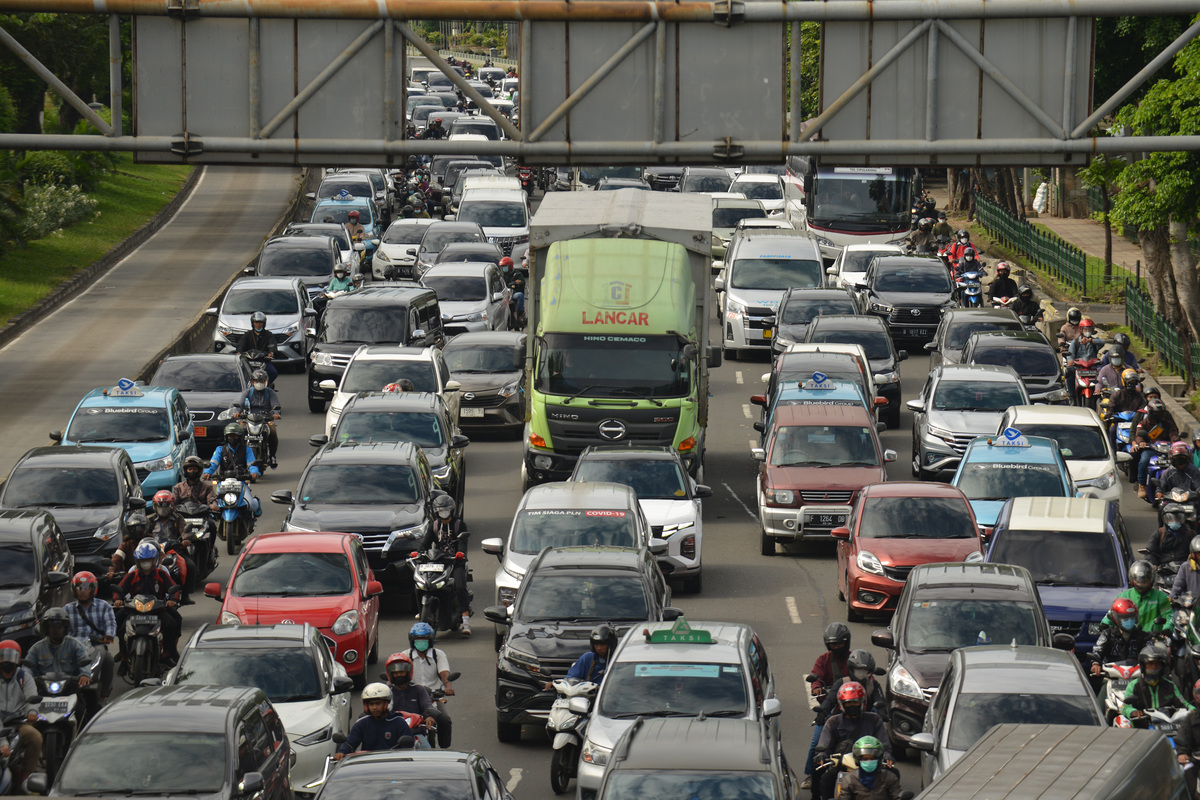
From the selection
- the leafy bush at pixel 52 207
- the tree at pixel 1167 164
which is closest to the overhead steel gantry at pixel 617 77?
the tree at pixel 1167 164

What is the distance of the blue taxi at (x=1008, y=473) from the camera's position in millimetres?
25000

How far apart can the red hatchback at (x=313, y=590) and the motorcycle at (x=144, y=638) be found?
627 mm

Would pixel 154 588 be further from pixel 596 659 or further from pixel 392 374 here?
pixel 392 374

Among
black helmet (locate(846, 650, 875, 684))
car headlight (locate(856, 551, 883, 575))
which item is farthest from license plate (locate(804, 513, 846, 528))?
black helmet (locate(846, 650, 875, 684))

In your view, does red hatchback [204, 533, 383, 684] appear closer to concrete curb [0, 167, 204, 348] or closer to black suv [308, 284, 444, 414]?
black suv [308, 284, 444, 414]

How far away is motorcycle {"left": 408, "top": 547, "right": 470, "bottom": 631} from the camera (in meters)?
21.9

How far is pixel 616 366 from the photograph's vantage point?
2823 centimetres

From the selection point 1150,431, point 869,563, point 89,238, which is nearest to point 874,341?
point 1150,431

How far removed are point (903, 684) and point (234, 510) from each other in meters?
11.4

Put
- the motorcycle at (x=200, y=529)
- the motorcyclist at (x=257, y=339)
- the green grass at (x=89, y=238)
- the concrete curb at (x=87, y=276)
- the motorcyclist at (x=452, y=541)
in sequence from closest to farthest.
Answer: the motorcyclist at (x=452, y=541)
the motorcycle at (x=200, y=529)
the motorcyclist at (x=257, y=339)
the concrete curb at (x=87, y=276)
the green grass at (x=89, y=238)

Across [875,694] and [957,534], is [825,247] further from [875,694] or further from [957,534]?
[875,694]

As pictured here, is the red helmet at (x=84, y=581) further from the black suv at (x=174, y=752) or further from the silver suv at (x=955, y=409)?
the silver suv at (x=955, y=409)

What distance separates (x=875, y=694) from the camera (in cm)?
1644

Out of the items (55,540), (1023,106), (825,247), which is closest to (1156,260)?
(825,247)
